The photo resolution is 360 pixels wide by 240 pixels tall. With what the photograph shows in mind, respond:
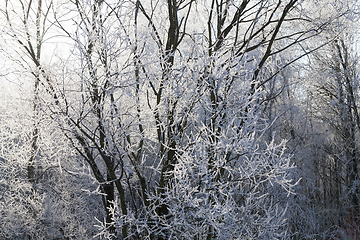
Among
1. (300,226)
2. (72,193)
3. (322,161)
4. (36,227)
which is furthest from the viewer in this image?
(322,161)

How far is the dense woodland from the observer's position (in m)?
2.92

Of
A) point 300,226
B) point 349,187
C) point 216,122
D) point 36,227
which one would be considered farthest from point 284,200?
point 36,227

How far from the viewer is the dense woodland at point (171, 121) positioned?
9.57 feet

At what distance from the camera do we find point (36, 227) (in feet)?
20.7

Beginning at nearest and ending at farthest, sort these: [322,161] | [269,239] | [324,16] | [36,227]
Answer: [269,239], [324,16], [36,227], [322,161]

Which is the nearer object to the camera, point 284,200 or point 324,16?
point 324,16

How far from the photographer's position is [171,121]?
11.5ft

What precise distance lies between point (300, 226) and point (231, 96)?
5.46 meters

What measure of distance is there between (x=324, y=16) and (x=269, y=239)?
10.3ft

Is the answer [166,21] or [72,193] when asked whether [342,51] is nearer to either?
[166,21]

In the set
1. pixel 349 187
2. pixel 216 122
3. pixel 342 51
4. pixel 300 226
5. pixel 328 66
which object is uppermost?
pixel 342 51

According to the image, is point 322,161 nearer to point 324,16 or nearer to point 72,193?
point 324,16

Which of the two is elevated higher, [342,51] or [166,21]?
[342,51]

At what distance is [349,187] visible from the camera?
29.0 feet
